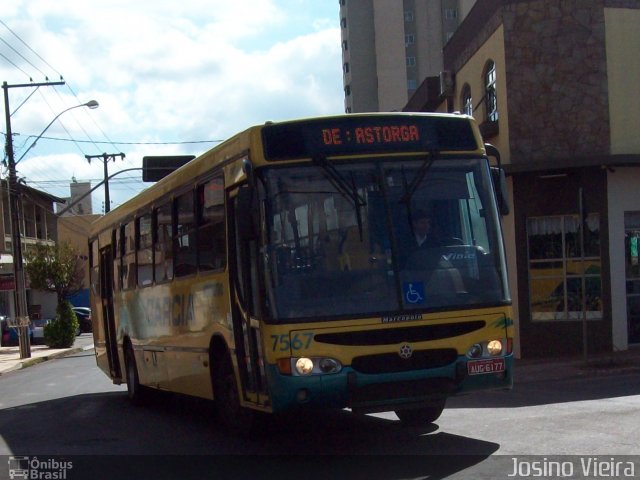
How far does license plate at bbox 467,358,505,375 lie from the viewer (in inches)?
352

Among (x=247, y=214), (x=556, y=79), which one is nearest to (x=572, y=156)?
(x=556, y=79)

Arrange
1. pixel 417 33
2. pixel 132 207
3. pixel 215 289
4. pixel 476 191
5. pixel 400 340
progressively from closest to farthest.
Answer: pixel 400 340 < pixel 476 191 < pixel 215 289 < pixel 132 207 < pixel 417 33

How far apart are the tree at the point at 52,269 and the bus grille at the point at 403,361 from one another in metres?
44.7

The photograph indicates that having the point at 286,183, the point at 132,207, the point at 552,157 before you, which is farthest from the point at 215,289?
the point at 552,157

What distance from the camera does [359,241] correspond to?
351 inches

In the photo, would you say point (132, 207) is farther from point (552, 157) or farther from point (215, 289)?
point (552, 157)

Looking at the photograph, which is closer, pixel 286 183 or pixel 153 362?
pixel 286 183

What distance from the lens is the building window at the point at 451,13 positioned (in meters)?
79.8

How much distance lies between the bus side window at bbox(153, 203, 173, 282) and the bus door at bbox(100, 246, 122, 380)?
152 inches

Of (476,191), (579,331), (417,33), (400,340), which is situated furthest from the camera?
(417,33)

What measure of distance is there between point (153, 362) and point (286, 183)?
227 inches

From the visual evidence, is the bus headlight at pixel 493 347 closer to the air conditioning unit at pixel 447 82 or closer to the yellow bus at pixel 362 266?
the yellow bus at pixel 362 266

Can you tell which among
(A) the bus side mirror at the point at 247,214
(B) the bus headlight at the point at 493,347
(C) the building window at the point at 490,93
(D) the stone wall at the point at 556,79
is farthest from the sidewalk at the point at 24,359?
(B) the bus headlight at the point at 493,347

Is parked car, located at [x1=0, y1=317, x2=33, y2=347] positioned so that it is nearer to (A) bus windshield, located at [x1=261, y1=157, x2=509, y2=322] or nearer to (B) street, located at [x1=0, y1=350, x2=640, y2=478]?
(B) street, located at [x1=0, y1=350, x2=640, y2=478]
